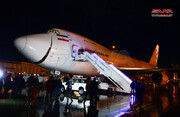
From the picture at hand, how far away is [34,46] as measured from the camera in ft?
36.8

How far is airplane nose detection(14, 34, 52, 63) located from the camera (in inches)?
430

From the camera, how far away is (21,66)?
37.5 metres

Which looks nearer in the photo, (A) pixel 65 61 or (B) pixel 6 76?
(B) pixel 6 76

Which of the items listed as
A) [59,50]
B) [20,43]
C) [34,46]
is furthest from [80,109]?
[20,43]

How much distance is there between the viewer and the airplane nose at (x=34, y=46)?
10914 millimetres

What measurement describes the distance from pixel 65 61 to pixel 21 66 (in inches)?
1094

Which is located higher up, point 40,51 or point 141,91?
point 40,51

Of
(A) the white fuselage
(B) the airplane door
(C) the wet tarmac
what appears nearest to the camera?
(C) the wet tarmac

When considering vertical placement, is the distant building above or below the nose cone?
below

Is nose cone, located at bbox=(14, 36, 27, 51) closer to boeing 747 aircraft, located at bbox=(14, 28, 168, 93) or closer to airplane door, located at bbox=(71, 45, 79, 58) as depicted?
boeing 747 aircraft, located at bbox=(14, 28, 168, 93)

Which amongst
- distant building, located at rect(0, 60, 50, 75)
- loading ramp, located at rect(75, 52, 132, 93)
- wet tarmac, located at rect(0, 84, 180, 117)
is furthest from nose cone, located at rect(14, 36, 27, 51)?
distant building, located at rect(0, 60, 50, 75)

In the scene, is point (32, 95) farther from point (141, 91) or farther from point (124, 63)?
point (124, 63)

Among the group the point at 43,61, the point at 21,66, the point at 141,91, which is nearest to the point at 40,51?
the point at 43,61

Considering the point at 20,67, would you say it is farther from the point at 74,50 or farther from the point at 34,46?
the point at 34,46
